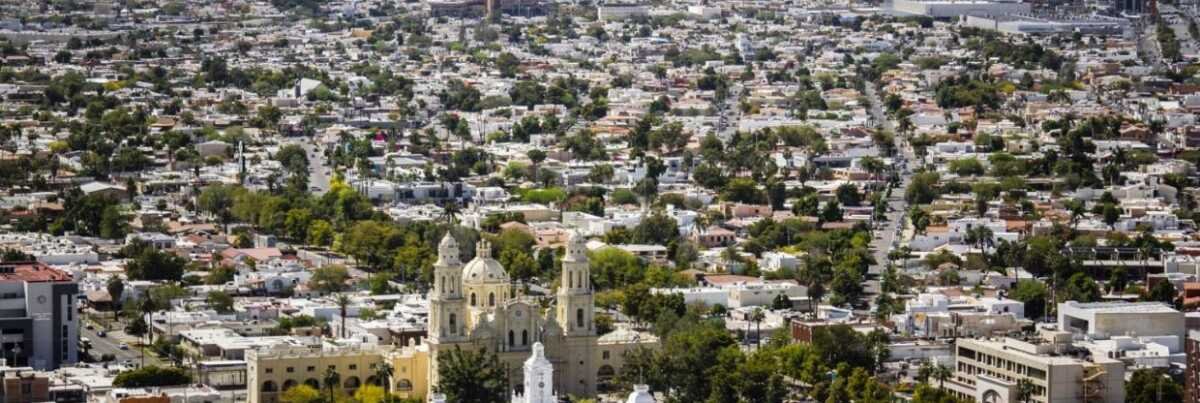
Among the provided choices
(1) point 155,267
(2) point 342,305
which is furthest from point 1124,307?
(1) point 155,267

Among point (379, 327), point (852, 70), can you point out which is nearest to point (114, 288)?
point (379, 327)

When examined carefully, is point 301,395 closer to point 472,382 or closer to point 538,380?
point 472,382

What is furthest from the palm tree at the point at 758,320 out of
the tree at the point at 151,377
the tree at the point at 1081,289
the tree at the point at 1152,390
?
the tree at the point at 151,377

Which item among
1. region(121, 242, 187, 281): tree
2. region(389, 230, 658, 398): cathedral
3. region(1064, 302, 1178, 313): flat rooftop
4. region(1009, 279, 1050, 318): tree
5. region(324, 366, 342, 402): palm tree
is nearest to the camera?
region(324, 366, 342, 402): palm tree

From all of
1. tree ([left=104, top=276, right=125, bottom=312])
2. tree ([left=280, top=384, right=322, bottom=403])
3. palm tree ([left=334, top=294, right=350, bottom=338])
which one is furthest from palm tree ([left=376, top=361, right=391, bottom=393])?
tree ([left=104, top=276, right=125, bottom=312])

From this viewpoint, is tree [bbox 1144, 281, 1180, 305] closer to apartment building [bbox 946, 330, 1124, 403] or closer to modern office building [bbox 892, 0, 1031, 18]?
apartment building [bbox 946, 330, 1124, 403]

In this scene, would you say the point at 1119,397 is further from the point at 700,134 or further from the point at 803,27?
the point at 803,27

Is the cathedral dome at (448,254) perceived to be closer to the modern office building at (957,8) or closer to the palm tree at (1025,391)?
the palm tree at (1025,391)

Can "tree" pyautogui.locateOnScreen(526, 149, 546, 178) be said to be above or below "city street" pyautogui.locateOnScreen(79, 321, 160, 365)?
above
